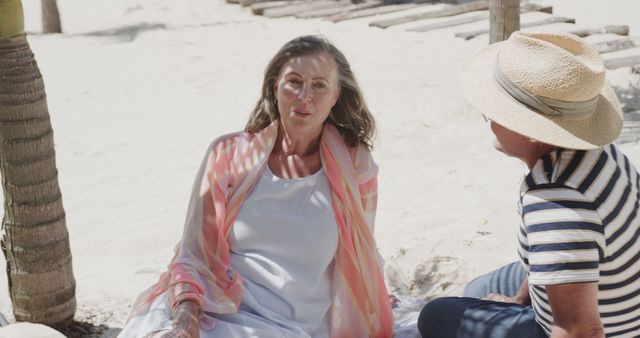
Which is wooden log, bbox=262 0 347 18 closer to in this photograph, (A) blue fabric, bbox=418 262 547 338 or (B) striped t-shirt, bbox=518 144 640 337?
(A) blue fabric, bbox=418 262 547 338

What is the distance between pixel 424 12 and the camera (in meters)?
12.5

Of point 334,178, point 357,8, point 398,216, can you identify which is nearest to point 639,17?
point 357,8

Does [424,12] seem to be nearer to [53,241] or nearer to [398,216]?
[398,216]

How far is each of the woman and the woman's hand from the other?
0.19 ft

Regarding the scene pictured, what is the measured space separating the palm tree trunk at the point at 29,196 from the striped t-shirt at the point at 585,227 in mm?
2187

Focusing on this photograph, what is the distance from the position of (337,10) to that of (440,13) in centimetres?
155

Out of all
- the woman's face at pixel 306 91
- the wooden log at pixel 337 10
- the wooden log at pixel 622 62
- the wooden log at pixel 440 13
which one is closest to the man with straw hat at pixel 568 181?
the woman's face at pixel 306 91

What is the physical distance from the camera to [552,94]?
245 centimetres

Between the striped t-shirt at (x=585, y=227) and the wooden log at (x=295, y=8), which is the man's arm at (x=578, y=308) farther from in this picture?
the wooden log at (x=295, y=8)

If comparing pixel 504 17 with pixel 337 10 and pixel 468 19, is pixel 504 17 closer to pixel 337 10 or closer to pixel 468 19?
A: pixel 468 19

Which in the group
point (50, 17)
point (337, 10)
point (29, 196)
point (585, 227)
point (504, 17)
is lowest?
point (337, 10)

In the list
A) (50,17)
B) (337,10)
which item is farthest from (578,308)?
(50,17)

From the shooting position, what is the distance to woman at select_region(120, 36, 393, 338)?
3145mm

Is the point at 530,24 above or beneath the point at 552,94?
beneath
